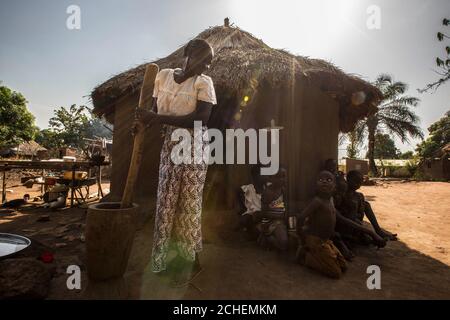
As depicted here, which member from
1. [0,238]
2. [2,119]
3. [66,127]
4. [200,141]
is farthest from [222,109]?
[66,127]

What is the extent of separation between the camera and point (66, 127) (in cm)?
3262

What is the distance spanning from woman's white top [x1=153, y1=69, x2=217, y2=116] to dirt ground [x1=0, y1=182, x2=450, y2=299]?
1515mm

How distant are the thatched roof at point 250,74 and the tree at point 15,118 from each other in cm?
2514

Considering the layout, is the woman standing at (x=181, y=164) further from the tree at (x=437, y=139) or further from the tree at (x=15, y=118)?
the tree at (x=437, y=139)

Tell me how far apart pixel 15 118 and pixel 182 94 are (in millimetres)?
32077

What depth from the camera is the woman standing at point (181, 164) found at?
2.19 metres

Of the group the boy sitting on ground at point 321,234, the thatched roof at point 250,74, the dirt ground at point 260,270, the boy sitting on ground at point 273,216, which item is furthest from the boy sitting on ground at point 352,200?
the thatched roof at point 250,74

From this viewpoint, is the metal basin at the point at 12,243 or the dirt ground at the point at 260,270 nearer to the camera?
the dirt ground at the point at 260,270

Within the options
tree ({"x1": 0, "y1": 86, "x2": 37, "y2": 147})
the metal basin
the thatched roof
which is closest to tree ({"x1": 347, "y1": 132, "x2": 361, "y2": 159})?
the thatched roof

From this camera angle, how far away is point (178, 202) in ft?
7.84

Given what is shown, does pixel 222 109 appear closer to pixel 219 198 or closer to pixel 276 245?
pixel 219 198

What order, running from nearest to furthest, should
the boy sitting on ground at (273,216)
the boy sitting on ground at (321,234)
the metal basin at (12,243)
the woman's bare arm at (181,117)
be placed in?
1. the woman's bare arm at (181,117)
2. the metal basin at (12,243)
3. the boy sitting on ground at (321,234)
4. the boy sitting on ground at (273,216)
